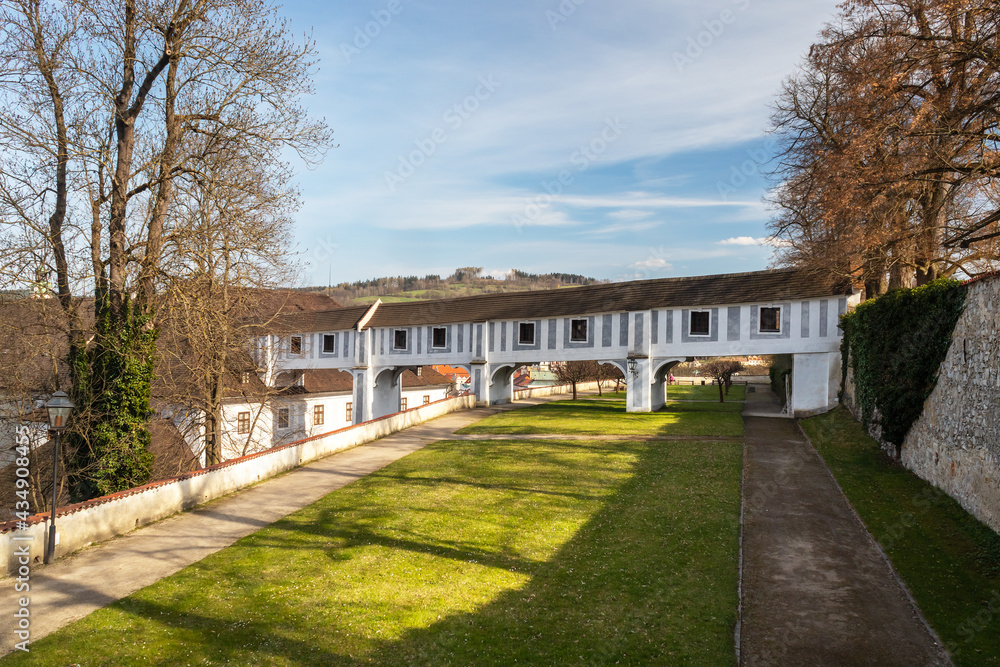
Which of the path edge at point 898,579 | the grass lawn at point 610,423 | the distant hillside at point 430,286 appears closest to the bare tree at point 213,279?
the grass lawn at point 610,423

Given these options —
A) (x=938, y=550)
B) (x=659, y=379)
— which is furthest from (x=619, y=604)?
(x=659, y=379)

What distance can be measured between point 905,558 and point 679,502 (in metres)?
4.40

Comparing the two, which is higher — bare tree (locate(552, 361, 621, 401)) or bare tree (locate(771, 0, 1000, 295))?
bare tree (locate(771, 0, 1000, 295))

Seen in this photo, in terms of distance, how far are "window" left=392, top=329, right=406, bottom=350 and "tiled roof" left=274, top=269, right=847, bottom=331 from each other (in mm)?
626

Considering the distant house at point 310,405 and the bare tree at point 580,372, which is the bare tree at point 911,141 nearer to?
the bare tree at point 580,372

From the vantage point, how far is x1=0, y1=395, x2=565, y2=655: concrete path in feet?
26.9

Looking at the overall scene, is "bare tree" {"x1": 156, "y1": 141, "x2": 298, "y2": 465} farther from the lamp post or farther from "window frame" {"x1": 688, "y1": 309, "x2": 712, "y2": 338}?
"window frame" {"x1": 688, "y1": 309, "x2": 712, "y2": 338}

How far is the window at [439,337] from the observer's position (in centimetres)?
3594

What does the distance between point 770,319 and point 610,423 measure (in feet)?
30.4

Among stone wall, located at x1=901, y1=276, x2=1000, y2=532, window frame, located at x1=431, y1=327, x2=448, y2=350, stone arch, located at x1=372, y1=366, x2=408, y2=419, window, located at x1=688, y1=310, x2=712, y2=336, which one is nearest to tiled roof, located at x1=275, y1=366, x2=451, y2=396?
stone arch, located at x1=372, y1=366, x2=408, y2=419

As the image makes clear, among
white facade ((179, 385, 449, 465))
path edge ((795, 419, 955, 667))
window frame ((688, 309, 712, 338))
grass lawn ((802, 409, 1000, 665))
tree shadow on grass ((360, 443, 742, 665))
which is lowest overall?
white facade ((179, 385, 449, 465))

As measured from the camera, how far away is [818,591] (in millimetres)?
8578

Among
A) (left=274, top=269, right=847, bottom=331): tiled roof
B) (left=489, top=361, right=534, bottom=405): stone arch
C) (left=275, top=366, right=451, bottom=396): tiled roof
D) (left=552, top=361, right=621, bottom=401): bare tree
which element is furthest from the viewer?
(left=552, top=361, right=621, bottom=401): bare tree

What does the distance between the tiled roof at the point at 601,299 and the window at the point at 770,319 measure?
56 cm
